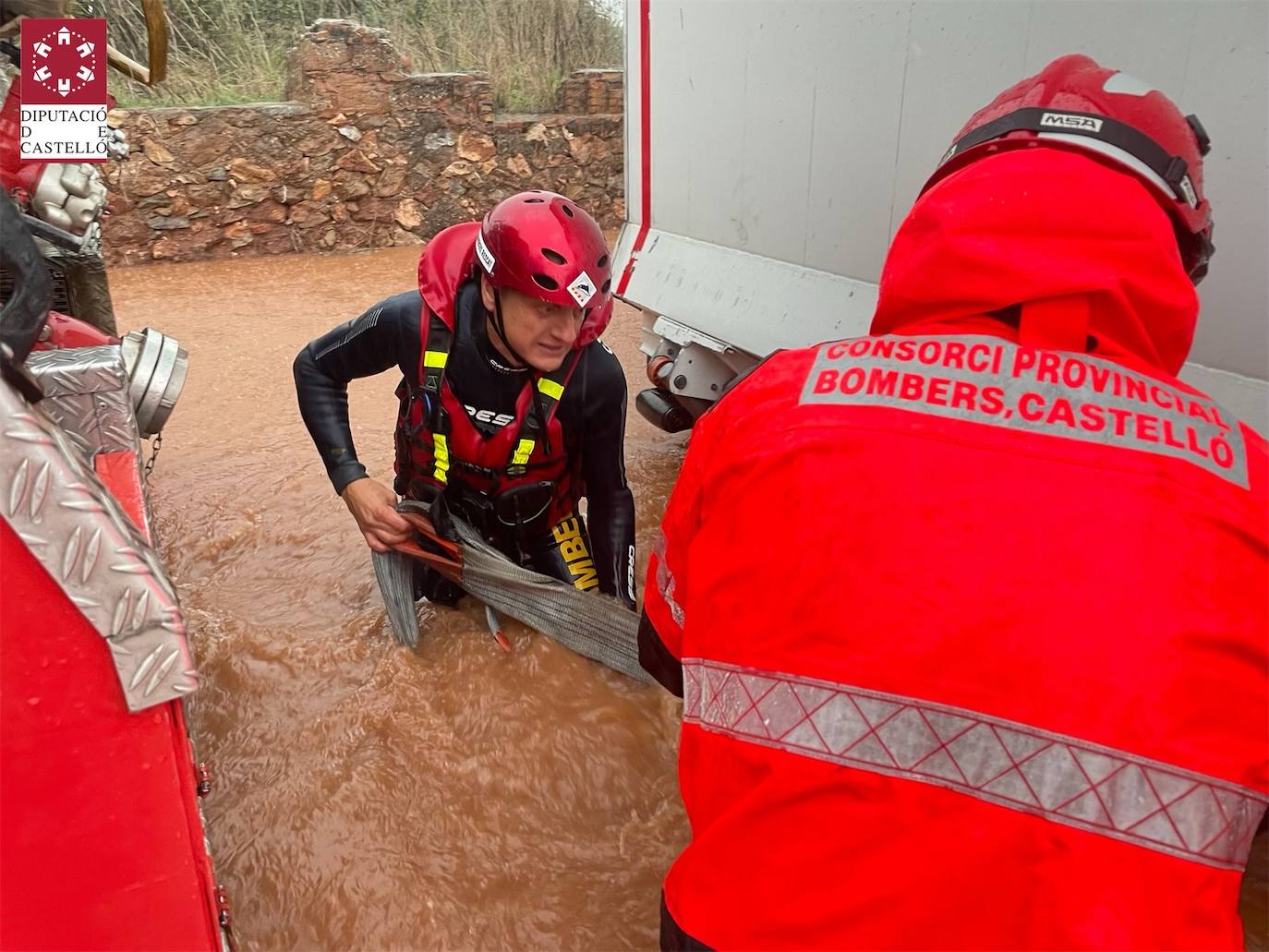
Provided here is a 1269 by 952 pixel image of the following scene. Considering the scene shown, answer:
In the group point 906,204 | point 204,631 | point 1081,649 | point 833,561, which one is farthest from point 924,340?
point 204,631

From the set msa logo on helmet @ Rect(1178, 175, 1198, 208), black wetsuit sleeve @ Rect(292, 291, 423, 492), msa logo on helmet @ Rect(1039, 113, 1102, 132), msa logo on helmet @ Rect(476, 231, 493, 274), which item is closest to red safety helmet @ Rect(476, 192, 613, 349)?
msa logo on helmet @ Rect(476, 231, 493, 274)

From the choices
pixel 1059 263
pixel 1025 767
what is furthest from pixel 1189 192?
pixel 1025 767

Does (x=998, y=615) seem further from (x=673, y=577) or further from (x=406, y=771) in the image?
(x=406, y=771)

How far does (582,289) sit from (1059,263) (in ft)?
4.58

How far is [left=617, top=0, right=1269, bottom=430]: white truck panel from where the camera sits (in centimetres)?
182

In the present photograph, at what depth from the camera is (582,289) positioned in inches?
93.0

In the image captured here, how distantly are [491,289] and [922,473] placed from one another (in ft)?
5.58

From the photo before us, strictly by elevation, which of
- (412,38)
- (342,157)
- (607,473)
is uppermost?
(412,38)

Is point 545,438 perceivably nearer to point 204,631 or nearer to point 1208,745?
point 204,631

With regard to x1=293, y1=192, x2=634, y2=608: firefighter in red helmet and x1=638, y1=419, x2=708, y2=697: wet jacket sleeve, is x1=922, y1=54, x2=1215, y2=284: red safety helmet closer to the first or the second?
x1=638, y1=419, x2=708, y2=697: wet jacket sleeve

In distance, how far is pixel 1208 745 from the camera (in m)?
1.01

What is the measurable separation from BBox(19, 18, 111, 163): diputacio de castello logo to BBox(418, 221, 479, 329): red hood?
Result: 36.4 inches

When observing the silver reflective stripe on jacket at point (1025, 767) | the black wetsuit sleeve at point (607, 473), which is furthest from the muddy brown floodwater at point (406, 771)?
the silver reflective stripe on jacket at point (1025, 767)

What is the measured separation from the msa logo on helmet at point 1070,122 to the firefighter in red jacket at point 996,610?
0.02 m
